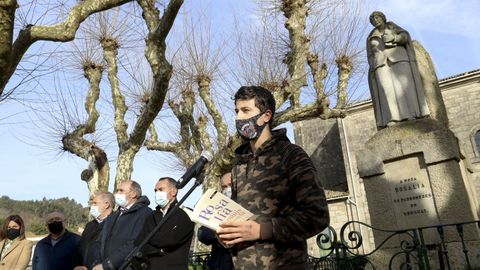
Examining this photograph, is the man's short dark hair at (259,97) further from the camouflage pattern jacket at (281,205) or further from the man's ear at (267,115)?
the camouflage pattern jacket at (281,205)

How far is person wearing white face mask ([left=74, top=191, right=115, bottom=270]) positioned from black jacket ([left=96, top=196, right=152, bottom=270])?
1.18ft

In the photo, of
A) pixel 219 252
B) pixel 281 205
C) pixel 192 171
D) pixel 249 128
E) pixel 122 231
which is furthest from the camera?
pixel 219 252

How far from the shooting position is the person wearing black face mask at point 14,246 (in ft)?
18.4

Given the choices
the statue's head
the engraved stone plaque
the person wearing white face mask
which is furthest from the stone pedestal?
the person wearing white face mask

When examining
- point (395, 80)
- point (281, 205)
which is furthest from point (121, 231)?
point (395, 80)

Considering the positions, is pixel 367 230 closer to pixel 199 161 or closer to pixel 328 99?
pixel 328 99

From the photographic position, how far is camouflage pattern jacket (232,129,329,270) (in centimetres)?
181

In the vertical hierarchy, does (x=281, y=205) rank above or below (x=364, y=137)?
below

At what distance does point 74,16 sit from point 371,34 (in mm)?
4769

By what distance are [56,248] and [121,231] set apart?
1.68 metres

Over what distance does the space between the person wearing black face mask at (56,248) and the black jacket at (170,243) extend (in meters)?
1.93

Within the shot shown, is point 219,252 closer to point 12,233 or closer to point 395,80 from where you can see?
point 12,233

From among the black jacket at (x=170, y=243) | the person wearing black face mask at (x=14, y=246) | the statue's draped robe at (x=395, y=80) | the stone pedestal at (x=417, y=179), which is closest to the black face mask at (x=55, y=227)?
the person wearing black face mask at (x=14, y=246)

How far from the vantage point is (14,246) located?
5715 mm
